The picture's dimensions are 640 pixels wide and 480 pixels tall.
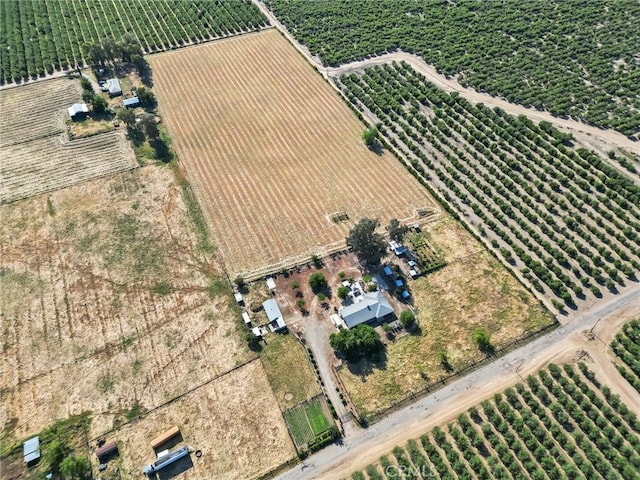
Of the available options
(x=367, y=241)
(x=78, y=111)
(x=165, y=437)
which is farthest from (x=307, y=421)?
(x=78, y=111)

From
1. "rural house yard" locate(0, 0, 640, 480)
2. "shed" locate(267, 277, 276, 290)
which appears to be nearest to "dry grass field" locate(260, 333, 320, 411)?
"rural house yard" locate(0, 0, 640, 480)

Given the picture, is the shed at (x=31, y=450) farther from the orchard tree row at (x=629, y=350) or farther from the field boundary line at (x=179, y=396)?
the orchard tree row at (x=629, y=350)

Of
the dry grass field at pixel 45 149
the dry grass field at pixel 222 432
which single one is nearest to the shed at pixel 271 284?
the dry grass field at pixel 222 432

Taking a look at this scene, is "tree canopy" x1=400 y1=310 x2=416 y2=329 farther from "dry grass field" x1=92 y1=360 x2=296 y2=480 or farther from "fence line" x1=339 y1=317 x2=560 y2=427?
"dry grass field" x1=92 y1=360 x2=296 y2=480

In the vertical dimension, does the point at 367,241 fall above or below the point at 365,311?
above

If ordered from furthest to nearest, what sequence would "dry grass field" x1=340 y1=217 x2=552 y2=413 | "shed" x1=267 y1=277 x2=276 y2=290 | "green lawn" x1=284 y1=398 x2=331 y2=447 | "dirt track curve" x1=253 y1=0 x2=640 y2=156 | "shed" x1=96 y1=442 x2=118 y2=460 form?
"dirt track curve" x1=253 y1=0 x2=640 y2=156, "shed" x1=267 y1=277 x2=276 y2=290, "dry grass field" x1=340 y1=217 x2=552 y2=413, "green lawn" x1=284 y1=398 x2=331 y2=447, "shed" x1=96 y1=442 x2=118 y2=460

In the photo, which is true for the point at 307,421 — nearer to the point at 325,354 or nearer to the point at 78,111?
the point at 325,354
